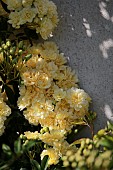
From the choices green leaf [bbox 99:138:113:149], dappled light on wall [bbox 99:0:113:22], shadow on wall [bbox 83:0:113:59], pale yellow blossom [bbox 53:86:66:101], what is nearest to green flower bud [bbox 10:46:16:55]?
pale yellow blossom [bbox 53:86:66:101]

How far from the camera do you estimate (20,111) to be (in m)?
2.49

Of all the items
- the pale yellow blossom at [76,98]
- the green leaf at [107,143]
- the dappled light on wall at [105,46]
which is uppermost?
the green leaf at [107,143]

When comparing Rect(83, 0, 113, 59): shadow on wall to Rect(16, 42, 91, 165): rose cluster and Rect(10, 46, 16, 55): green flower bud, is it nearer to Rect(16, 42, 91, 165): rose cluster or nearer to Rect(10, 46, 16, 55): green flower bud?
Rect(16, 42, 91, 165): rose cluster

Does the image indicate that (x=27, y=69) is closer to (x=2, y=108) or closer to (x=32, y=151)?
(x=2, y=108)

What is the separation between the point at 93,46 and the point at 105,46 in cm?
7

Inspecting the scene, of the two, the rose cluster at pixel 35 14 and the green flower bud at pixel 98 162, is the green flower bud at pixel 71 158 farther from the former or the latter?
the rose cluster at pixel 35 14

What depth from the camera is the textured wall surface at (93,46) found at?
8.40 feet

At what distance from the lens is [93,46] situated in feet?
8.48

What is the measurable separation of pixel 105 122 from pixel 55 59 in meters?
0.47

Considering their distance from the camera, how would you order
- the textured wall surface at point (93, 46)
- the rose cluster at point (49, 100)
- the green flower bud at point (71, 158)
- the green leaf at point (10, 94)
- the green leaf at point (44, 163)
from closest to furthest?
the green flower bud at point (71, 158)
the green leaf at point (44, 163)
the rose cluster at point (49, 100)
the green leaf at point (10, 94)
the textured wall surface at point (93, 46)

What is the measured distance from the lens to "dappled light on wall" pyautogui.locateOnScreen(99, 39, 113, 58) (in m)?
2.58

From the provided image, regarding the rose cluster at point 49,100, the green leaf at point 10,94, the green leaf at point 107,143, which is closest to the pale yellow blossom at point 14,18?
the rose cluster at point 49,100

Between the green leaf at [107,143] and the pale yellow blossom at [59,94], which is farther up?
the green leaf at [107,143]

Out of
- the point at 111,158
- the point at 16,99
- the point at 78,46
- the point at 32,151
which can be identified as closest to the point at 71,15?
the point at 78,46
